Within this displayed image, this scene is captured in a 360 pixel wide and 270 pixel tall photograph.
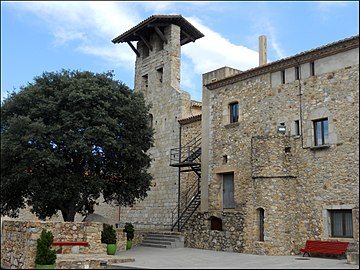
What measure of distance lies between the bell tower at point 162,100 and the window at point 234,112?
574 centimetres

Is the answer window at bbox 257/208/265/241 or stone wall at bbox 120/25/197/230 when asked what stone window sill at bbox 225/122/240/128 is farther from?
stone wall at bbox 120/25/197/230

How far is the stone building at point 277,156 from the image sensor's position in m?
17.3

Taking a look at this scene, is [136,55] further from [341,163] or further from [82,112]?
[341,163]

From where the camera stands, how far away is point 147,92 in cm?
3062

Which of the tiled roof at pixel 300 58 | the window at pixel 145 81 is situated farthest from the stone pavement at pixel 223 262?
the window at pixel 145 81

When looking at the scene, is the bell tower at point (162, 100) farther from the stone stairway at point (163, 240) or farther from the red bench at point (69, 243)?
the red bench at point (69, 243)

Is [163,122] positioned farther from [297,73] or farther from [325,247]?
[325,247]

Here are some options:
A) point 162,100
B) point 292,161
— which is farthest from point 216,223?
point 162,100

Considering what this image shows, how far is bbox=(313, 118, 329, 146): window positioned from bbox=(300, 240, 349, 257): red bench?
3.88 meters

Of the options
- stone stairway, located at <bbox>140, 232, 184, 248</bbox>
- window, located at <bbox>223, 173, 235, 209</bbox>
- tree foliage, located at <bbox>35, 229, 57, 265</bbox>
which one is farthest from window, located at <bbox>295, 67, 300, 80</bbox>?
tree foliage, located at <bbox>35, 229, 57, 265</bbox>

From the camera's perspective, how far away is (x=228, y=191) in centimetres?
2172

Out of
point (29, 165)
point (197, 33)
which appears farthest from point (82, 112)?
point (197, 33)

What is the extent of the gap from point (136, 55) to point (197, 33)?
15.6 ft

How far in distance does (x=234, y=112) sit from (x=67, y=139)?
8194mm
